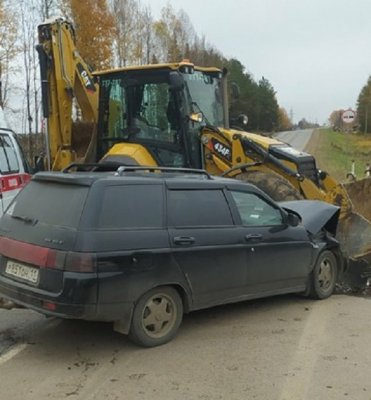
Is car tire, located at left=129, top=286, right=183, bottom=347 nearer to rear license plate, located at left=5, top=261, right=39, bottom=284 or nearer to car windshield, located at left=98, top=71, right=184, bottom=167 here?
rear license plate, located at left=5, top=261, right=39, bottom=284

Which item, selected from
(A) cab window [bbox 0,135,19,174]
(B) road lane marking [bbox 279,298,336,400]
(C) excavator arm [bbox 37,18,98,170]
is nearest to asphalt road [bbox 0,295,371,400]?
(B) road lane marking [bbox 279,298,336,400]

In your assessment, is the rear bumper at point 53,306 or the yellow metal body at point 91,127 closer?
the rear bumper at point 53,306

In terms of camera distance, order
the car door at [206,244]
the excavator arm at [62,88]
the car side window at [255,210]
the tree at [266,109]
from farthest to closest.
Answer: the tree at [266,109], the excavator arm at [62,88], the car side window at [255,210], the car door at [206,244]

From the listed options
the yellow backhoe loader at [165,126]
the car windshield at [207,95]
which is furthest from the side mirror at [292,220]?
the car windshield at [207,95]

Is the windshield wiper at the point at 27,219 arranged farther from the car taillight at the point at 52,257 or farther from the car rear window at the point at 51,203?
the car taillight at the point at 52,257

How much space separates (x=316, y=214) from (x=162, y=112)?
4.12 metres

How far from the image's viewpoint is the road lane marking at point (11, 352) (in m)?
5.25

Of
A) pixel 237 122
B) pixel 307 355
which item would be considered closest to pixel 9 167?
pixel 237 122

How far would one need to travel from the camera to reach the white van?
9961 mm

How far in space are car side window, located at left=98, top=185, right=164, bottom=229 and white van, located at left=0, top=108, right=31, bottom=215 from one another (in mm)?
4756

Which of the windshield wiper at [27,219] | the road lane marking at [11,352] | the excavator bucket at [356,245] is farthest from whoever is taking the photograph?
the excavator bucket at [356,245]

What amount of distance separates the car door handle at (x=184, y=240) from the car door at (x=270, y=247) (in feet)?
2.63

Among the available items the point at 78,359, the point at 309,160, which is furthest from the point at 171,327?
the point at 309,160

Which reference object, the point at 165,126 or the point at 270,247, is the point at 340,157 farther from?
the point at 270,247
